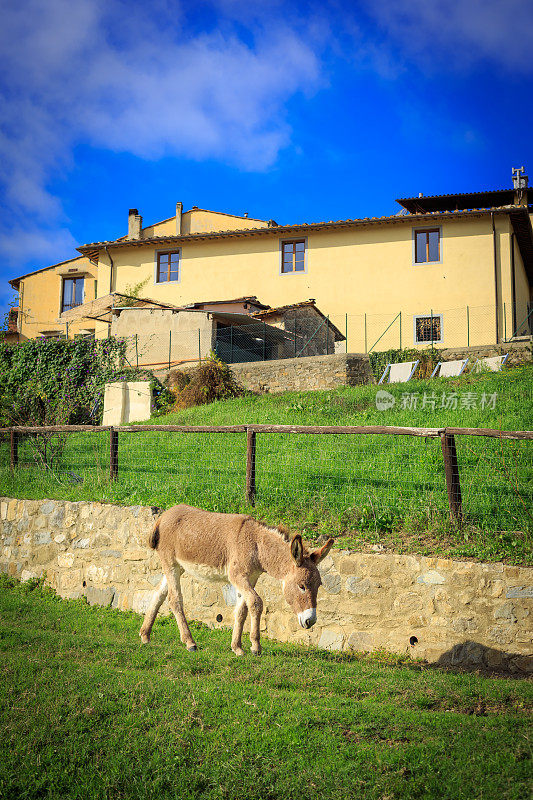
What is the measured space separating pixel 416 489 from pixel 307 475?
4.51 ft

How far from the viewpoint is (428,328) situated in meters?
27.3

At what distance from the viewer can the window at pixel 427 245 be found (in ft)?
90.4

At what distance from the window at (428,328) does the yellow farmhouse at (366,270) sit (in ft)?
0.15

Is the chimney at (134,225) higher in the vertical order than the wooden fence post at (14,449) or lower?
higher

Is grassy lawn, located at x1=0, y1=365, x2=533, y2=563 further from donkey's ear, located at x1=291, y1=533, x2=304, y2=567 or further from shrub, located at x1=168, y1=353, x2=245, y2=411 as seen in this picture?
shrub, located at x1=168, y1=353, x2=245, y2=411

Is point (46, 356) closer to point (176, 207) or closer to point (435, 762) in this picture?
point (176, 207)

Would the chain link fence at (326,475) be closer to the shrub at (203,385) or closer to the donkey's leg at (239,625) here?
the donkey's leg at (239,625)

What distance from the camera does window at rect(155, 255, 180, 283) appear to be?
105 feet

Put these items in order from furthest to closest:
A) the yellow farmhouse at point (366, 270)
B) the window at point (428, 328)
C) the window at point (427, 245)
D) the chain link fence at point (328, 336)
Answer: the window at point (427, 245) < the window at point (428, 328) < the yellow farmhouse at point (366, 270) < the chain link fence at point (328, 336)

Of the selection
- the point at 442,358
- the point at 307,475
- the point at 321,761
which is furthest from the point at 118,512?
the point at 442,358

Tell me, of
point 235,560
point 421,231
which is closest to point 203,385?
point 421,231

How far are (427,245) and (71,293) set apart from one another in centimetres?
2282

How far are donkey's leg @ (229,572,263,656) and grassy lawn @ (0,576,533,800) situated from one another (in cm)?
25

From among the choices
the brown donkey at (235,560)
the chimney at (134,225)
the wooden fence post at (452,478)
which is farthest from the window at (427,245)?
the brown donkey at (235,560)
